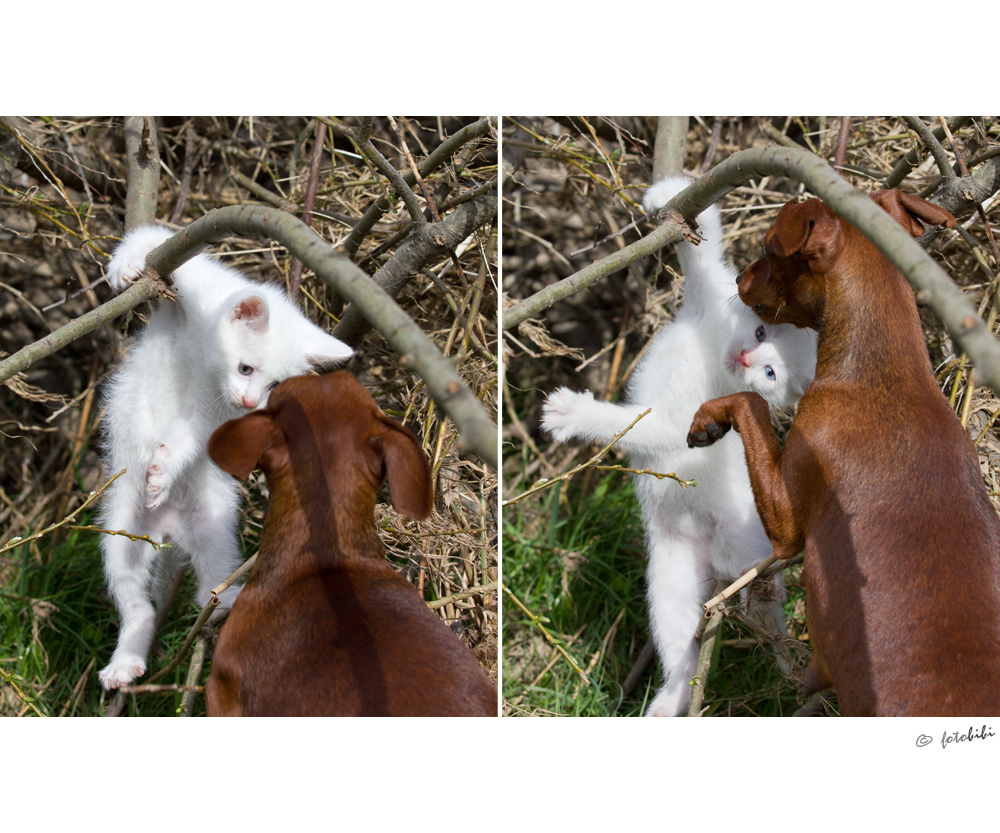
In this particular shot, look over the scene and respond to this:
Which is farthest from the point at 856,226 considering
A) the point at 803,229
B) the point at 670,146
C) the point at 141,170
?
the point at 141,170

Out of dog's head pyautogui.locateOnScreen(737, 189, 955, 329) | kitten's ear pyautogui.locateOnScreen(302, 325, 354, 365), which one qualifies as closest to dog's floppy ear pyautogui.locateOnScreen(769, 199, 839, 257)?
dog's head pyautogui.locateOnScreen(737, 189, 955, 329)

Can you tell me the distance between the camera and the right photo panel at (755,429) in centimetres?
244

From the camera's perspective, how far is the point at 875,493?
2527 millimetres

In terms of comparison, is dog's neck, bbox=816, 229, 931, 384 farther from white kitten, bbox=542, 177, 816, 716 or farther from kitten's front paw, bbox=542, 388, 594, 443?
kitten's front paw, bbox=542, 388, 594, 443

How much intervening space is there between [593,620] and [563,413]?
0.88 metres

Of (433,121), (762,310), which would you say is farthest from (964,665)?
(433,121)

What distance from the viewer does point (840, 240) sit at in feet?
8.61

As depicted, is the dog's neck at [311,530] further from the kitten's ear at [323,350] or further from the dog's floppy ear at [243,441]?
the kitten's ear at [323,350]

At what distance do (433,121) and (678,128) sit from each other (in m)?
0.92

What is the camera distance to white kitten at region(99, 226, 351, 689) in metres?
2.90

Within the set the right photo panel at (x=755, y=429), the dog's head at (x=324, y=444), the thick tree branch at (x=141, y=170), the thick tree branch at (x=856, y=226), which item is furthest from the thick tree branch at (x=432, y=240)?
the thick tree branch at (x=141, y=170)

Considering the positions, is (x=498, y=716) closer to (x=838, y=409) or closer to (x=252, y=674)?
(x=252, y=674)

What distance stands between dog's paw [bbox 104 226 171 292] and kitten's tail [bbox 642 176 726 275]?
1.68 meters

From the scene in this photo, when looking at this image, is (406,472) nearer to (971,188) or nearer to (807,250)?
(807,250)
